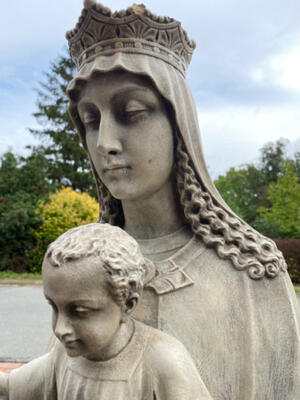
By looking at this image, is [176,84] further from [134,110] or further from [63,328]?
[63,328]

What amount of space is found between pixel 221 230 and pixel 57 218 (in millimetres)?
13107

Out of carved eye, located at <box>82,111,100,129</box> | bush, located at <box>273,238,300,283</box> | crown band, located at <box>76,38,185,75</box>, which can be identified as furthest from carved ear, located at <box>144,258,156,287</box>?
bush, located at <box>273,238,300,283</box>

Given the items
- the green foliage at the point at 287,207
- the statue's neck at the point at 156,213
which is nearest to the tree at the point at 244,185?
the green foliage at the point at 287,207

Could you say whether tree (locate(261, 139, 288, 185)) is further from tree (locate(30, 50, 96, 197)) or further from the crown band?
the crown band

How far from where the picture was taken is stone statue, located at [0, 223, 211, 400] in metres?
1.06

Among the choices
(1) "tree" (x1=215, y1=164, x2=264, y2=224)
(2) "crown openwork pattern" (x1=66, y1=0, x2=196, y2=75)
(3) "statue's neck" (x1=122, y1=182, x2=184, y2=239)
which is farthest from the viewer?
(1) "tree" (x1=215, y1=164, x2=264, y2=224)

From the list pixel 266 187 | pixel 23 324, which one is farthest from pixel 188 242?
pixel 266 187

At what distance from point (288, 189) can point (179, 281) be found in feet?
71.7

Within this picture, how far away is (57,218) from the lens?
565 inches

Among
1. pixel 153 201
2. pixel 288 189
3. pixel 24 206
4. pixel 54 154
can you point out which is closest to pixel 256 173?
pixel 288 189

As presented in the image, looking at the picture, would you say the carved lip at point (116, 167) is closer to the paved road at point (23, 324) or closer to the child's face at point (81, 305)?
the child's face at point (81, 305)

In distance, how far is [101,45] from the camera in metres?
1.61

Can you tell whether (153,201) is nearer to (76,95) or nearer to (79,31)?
(76,95)

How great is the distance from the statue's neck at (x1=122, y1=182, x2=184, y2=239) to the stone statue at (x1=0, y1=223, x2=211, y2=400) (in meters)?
0.60
